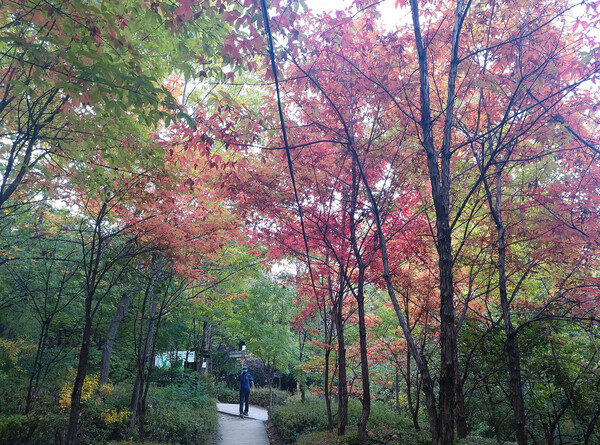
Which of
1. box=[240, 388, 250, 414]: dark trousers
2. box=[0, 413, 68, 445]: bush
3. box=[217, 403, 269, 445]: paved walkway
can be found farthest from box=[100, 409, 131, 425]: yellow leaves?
box=[240, 388, 250, 414]: dark trousers

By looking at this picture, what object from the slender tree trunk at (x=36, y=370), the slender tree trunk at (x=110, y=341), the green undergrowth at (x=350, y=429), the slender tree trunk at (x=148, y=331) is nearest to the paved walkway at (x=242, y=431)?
the green undergrowth at (x=350, y=429)

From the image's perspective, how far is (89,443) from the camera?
804cm

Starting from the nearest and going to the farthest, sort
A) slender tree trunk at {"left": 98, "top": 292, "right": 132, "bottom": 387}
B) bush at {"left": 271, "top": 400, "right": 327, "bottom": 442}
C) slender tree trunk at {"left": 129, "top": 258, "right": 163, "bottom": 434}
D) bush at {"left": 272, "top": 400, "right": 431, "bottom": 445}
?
1. bush at {"left": 272, "top": 400, "right": 431, "bottom": 445}
2. slender tree trunk at {"left": 129, "top": 258, "right": 163, "bottom": 434}
3. bush at {"left": 271, "top": 400, "right": 327, "bottom": 442}
4. slender tree trunk at {"left": 98, "top": 292, "right": 132, "bottom": 387}

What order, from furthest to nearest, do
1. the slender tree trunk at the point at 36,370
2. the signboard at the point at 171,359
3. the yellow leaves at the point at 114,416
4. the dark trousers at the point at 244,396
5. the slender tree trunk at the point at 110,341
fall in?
the signboard at the point at 171,359
the dark trousers at the point at 244,396
the slender tree trunk at the point at 110,341
the yellow leaves at the point at 114,416
the slender tree trunk at the point at 36,370

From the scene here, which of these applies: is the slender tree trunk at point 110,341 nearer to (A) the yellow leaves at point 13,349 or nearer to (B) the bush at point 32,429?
(A) the yellow leaves at point 13,349

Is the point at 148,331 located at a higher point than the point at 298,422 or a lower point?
higher

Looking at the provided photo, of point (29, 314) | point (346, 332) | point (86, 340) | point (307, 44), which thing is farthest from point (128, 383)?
point (307, 44)

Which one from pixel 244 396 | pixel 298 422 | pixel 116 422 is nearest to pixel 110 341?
pixel 116 422

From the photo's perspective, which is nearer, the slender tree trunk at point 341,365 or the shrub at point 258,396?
the slender tree trunk at point 341,365

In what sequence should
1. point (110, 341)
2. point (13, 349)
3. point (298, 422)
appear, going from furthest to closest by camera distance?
point (110, 341) < point (298, 422) < point (13, 349)

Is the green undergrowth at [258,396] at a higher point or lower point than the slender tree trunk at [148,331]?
lower

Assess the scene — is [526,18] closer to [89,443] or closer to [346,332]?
[89,443]

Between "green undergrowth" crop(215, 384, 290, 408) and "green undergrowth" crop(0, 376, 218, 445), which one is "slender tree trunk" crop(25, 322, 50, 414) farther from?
"green undergrowth" crop(215, 384, 290, 408)

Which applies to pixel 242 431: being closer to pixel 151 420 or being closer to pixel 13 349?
pixel 151 420
